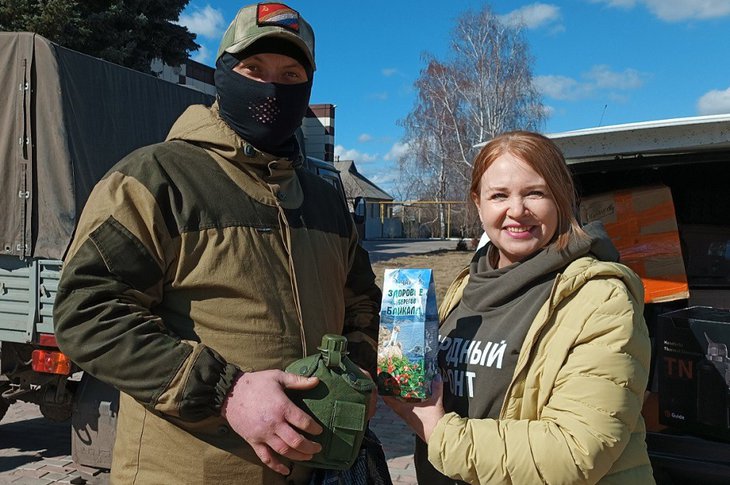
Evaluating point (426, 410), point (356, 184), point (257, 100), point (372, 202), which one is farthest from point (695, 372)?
point (356, 184)

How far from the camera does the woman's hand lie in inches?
69.1

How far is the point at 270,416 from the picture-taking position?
157 cm

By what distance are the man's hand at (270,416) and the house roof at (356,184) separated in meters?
40.5

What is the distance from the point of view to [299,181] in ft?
7.21

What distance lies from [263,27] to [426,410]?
1.22 metres

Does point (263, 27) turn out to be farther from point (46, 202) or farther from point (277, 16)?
point (46, 202)

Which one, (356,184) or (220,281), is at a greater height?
(356,184)

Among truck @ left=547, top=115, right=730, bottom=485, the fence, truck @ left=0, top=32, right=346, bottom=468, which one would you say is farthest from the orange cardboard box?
the fence

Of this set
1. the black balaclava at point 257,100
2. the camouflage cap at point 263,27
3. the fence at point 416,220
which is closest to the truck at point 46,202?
the black balaclava at point 257,100

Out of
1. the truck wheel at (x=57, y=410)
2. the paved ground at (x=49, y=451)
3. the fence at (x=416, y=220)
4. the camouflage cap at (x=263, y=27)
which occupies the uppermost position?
the fence at (x=416, y=220)

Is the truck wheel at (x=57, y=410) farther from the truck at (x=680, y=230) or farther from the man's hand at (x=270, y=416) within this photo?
the truck at (x=680, y=230)

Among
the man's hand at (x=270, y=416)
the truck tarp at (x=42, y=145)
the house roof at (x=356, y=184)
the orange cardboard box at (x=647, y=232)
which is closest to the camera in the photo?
the man's hand at (x=270, y=416)

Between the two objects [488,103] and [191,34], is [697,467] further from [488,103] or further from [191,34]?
[488,103]

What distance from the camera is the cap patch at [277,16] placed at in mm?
1929
